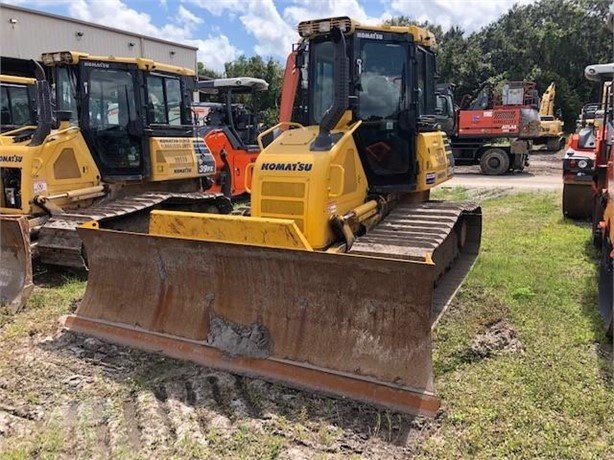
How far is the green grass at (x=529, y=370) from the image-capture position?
A: 3234 millimetres

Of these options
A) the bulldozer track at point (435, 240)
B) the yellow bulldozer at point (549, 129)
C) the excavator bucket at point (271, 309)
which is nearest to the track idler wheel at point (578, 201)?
the bulldozer track at point (435, 240)

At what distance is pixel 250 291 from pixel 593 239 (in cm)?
522

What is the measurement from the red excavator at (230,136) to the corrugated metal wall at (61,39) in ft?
33.7

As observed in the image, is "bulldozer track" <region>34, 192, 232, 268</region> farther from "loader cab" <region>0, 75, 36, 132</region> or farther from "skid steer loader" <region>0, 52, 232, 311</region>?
"loader cab" <region>0, 75, 36, 132</region>

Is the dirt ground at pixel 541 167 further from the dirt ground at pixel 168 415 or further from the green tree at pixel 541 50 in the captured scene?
the dirt ground at pixel 168 415

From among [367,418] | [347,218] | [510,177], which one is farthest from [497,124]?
[367,418]

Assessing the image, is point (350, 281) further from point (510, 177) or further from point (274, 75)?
point (274, 75)

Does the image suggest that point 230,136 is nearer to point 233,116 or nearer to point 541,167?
point 233,116

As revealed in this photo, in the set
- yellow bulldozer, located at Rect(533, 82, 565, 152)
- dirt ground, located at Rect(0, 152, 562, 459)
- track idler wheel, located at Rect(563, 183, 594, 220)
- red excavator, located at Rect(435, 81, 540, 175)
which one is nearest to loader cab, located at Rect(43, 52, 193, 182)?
dirt ground, located at Rect(0, 152, 562, 459)

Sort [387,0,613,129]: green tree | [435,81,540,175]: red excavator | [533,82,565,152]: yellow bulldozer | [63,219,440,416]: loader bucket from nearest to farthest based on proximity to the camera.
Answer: [63,219,440,416]: loader bucket
[435,81,540,175]: red excavator
[533,82,565,152]: yellow bulldozer
[387,0,613,129]: green tree

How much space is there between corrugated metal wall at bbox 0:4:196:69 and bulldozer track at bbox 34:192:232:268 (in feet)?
46.4

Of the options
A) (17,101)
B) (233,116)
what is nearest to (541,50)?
(233,116)

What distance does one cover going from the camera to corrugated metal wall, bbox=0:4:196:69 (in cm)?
1888

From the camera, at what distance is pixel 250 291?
4.32m
